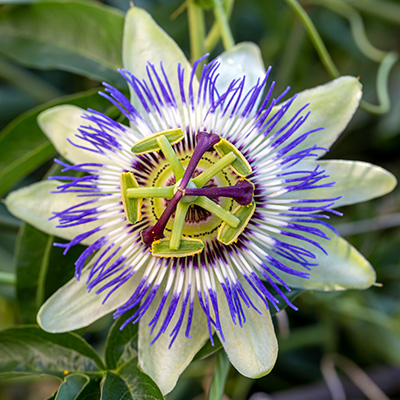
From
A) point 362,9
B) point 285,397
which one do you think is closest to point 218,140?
point 285,397

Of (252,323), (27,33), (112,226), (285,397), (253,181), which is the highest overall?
(27,33)

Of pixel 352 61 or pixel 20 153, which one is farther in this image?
pixel 352 61

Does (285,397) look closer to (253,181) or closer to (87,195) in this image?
(253,181)

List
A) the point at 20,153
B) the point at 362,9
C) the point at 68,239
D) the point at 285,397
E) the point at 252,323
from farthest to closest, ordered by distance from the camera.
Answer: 1. the point at 362,9
2. the point at 285,397
3. the point at 20,153
4. the point at 68,239
5. the point at 252,323

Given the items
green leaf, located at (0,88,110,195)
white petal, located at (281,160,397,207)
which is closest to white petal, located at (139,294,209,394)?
white petal, located at (281,160,397,207)

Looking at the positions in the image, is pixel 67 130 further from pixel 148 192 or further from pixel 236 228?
pixel 236 228

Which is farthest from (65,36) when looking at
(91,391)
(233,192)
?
(91,391)
